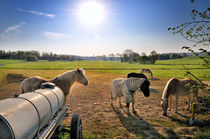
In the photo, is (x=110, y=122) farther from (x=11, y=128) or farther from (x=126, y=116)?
(x=11, y=128)

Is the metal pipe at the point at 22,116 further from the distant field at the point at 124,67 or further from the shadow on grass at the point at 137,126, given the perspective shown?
the distant field at the point at 124,67

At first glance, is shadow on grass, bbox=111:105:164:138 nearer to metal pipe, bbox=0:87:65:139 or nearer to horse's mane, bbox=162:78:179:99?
horse's mane, bbox=162:78:179:99

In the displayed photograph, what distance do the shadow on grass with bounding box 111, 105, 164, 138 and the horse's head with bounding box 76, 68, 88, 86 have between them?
3.20 m

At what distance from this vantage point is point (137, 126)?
261 inches

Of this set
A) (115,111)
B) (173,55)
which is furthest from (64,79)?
(173,55)

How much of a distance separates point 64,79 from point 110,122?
3.70 meters

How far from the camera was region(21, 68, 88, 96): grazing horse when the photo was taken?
22.2ft

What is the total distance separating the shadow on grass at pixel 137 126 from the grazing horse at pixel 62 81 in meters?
3.35

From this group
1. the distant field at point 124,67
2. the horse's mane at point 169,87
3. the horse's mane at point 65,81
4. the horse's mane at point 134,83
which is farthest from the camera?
the distant field at point 124,67

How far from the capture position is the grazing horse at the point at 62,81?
6777mm

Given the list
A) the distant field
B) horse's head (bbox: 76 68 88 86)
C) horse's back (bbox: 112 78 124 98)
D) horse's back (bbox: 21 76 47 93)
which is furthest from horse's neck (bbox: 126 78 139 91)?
the distant field

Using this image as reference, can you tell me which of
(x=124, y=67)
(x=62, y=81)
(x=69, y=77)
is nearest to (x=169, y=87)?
(x=69, y=77)

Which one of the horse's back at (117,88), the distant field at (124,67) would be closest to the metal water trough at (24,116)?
the horse's back at (117,88)

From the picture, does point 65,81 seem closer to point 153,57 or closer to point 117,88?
point 117,88
